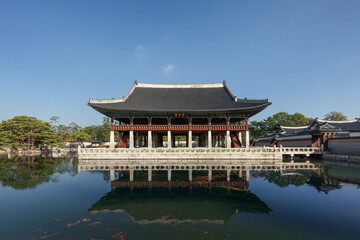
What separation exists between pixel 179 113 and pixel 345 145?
85.5 feet

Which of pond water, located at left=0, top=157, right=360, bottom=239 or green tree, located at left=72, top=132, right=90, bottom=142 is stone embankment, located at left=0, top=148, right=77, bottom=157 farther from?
pond water, located at left=0, top=157, right=360, bottom=239

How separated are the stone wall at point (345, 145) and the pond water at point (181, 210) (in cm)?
1625

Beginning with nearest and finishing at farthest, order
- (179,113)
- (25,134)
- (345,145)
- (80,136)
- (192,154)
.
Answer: (192,154)
(345,145)
(179,113)
(25,134)
(80,136)

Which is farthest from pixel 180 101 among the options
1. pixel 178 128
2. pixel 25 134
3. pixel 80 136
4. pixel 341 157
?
pixel 80 136

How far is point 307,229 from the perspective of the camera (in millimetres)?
6590

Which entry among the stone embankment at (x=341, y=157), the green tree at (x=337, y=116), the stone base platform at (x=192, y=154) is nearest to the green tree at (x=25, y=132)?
the stone base platform at (x=192, y=154)

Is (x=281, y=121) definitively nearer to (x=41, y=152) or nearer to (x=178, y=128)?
(x=178, y=128)

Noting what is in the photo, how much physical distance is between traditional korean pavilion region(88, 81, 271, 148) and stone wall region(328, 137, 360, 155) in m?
13.3

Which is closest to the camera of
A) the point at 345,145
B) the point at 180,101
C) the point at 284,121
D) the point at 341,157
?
the point at 341,157

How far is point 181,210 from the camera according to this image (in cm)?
825

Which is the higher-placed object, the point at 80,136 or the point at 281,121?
the point at 281,121

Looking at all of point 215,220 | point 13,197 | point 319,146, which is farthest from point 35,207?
point 319,146

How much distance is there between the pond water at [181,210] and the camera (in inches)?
250

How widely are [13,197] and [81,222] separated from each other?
6914 mm
